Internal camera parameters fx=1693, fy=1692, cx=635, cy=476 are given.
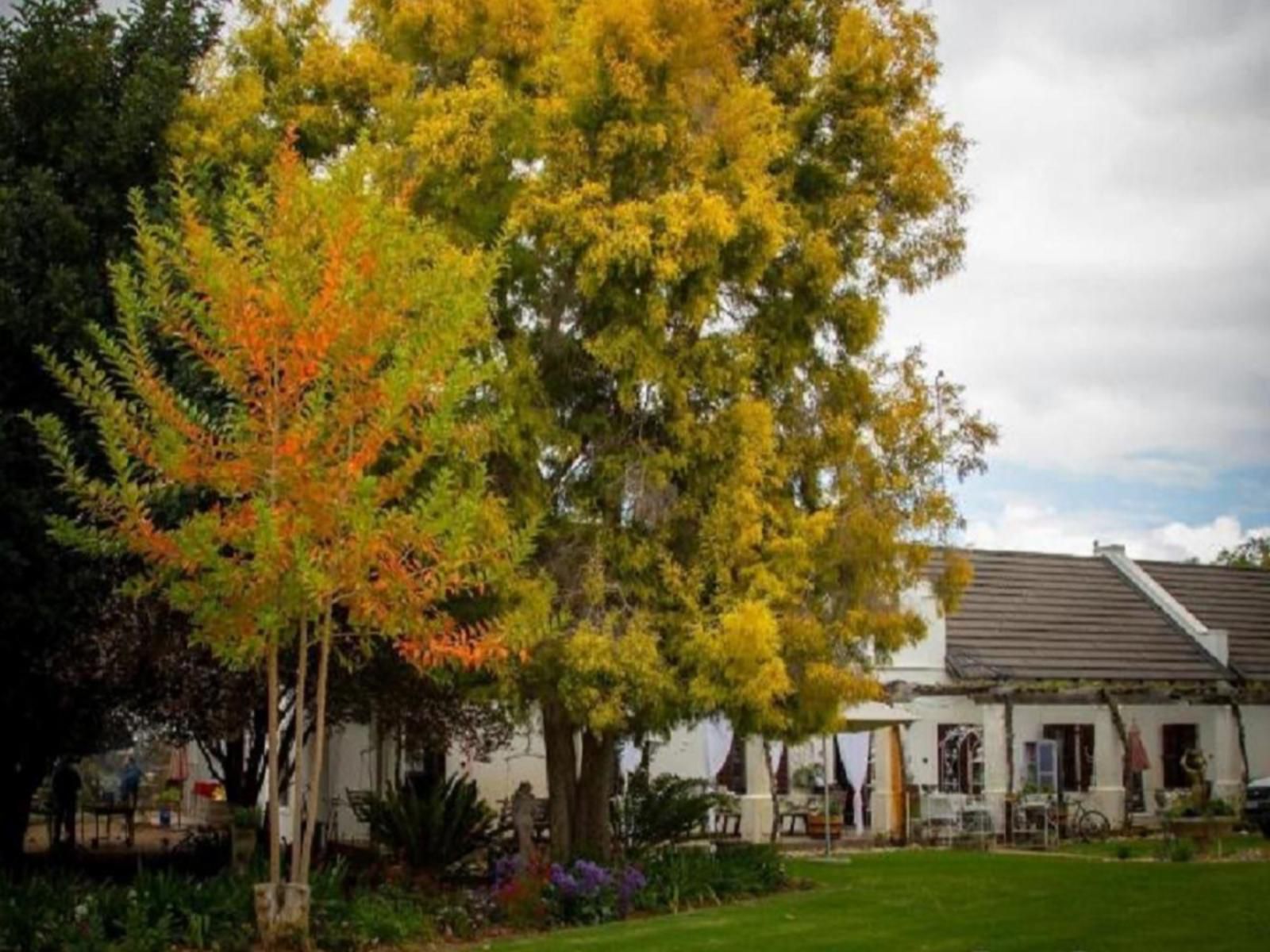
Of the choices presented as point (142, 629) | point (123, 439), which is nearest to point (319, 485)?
point (123, 439)

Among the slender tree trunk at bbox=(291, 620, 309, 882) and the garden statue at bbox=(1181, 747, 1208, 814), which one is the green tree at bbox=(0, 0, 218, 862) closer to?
the slender tree trunk at bbox=(291, 620, 309, 882)

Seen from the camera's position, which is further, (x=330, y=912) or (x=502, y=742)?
(x=502, y=742)

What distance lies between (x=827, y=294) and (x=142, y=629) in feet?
28.9

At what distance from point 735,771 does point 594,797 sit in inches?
507

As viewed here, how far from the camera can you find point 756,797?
33.2m

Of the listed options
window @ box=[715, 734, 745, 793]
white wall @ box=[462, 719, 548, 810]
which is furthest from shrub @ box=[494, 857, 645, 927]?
window @ box=[715, 734, 745, 793]

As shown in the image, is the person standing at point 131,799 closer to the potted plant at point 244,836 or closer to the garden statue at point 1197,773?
the potted plant at point 244,836

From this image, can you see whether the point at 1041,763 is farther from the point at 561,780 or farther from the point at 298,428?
the point at 298,428

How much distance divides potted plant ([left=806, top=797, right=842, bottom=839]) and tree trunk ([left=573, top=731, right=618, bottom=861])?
502 inches

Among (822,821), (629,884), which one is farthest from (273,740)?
(822,821)

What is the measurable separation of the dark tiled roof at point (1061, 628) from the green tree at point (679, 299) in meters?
16.9

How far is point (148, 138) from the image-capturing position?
Answer: 18.7 metres

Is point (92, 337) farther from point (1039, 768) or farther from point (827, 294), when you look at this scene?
point (1039, 768)

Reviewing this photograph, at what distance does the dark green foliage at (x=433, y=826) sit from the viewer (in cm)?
2122
